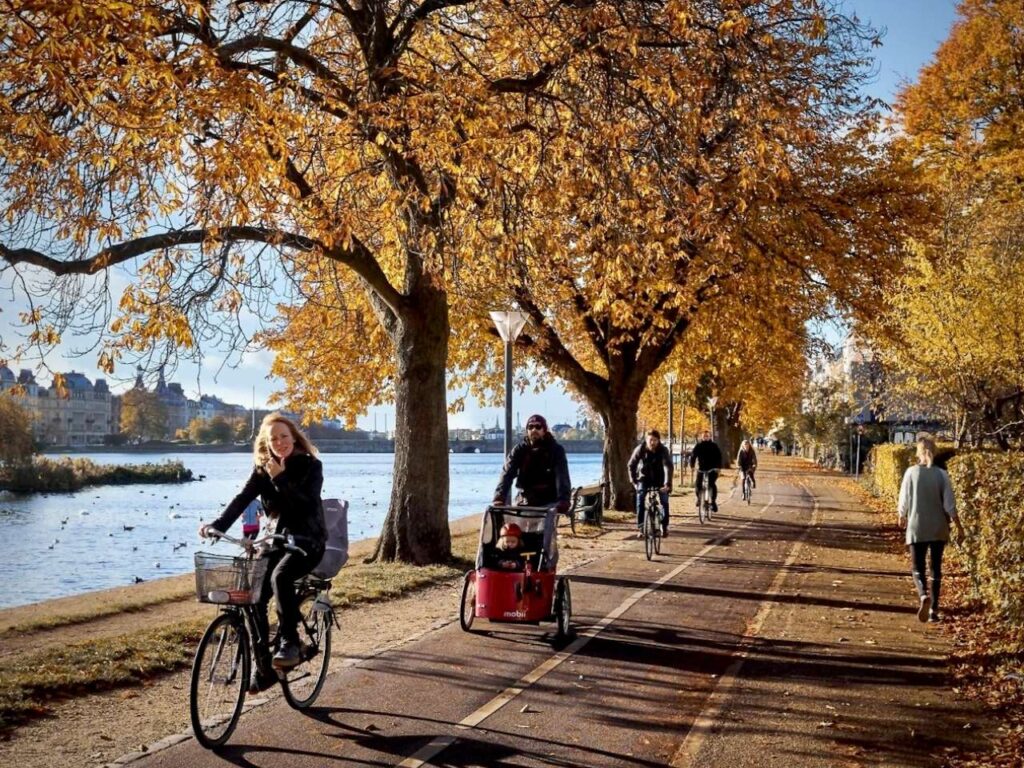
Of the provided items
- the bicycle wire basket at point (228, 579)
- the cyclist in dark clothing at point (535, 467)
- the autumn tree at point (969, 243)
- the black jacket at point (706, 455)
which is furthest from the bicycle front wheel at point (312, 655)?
the black jacket at point (706, 455)

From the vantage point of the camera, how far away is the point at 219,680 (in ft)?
23.2

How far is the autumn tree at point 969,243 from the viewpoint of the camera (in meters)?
22.8

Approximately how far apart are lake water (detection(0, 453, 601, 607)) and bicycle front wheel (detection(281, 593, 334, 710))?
10.2 metres

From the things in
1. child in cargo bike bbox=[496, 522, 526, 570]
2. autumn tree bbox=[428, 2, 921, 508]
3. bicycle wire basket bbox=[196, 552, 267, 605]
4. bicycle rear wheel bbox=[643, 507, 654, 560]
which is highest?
autumn tree bbox=[428, 2, 921, 508]

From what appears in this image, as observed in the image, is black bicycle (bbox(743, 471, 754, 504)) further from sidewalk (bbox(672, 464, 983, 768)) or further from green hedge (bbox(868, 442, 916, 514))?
sidewalk (bbox(672, 464, 983, 768))

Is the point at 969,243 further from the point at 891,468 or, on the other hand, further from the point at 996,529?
the point at 996,529

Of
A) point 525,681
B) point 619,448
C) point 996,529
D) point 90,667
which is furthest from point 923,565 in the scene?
point 619,448

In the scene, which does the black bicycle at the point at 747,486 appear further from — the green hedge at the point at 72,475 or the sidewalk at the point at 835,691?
the green hedge at the point at 72,475

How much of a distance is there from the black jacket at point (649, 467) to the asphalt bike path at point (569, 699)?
5.35m

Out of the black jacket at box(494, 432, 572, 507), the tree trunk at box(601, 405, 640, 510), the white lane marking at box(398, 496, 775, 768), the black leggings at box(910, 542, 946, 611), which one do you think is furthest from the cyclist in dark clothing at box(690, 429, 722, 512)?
the black jacket at box(494, 432, 572, 507)

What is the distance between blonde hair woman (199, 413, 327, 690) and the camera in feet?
24.3

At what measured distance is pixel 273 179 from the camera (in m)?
14.2

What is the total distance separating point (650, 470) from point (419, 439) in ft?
15.6

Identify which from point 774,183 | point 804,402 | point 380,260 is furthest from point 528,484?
point 804,402
